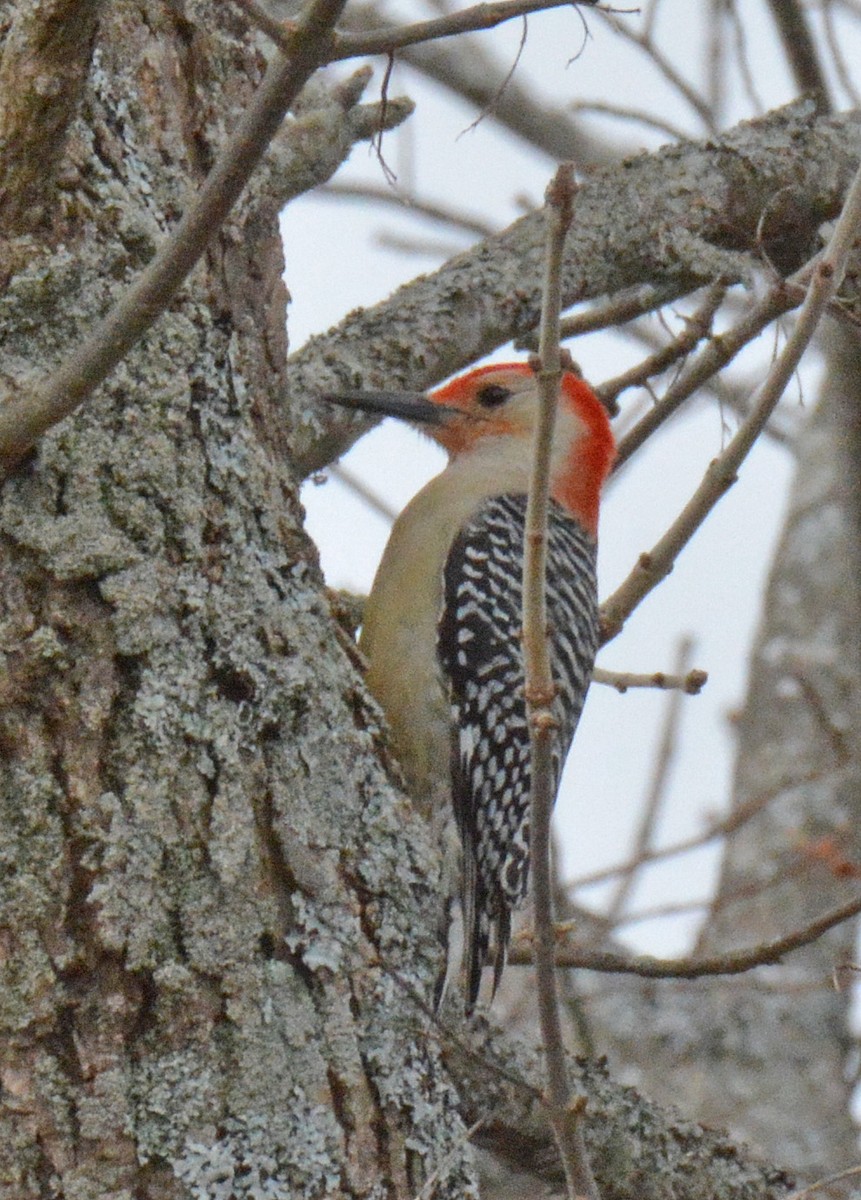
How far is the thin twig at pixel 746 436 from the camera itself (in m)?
2.54

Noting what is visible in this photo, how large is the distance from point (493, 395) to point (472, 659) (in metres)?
1.26

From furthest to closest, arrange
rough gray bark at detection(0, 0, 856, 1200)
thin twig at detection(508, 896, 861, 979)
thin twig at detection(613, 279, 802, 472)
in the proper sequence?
thin twig at detection(613, 279, 802, 472) → thin twig at detection(508, 896, 861, 979) → rough gray bark at detection(0, 0, 856, 1200)

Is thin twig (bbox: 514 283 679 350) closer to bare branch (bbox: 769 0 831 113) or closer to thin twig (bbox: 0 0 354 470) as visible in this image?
bare branch (bbox: 769 0 831 113)

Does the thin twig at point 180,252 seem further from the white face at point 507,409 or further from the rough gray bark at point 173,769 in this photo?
the white face at point 507,409

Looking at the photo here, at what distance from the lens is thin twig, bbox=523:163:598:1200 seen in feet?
6.38

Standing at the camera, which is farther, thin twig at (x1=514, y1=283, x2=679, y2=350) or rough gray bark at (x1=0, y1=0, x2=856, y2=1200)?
thin twig at (x1=514, y1=283, x2=679, y2=350)

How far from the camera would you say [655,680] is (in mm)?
3572

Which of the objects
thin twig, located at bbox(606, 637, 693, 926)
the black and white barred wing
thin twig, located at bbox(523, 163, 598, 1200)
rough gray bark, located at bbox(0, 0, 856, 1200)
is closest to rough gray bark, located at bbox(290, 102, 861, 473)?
the black and white barred wing

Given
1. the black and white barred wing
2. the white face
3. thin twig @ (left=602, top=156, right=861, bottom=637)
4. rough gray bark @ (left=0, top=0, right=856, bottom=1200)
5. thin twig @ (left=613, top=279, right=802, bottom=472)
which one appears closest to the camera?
rough gray bark @ (left=0, top=0, right=856, bottom=1200)

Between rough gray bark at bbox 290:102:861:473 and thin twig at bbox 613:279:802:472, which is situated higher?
rough gray bark at bbox 290:102:861:473

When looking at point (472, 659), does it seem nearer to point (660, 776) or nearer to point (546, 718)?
point (546, 718)

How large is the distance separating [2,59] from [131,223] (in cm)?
38

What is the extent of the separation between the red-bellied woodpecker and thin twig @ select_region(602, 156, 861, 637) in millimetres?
242

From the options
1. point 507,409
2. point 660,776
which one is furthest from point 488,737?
point 660,776
